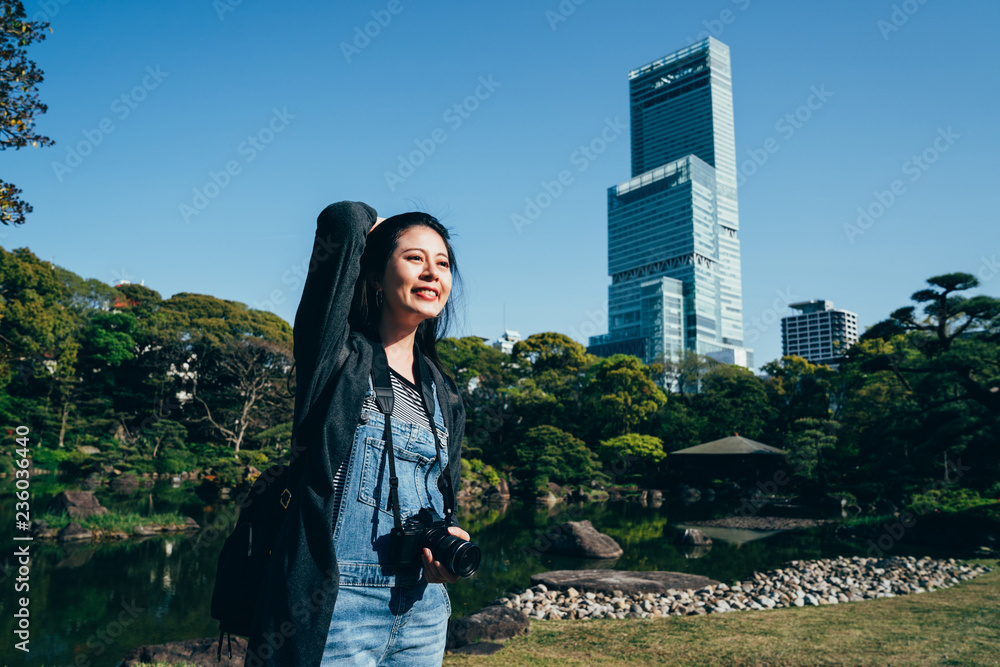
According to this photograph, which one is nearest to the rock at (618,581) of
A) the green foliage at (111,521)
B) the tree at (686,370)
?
the green foliage at (111,521)

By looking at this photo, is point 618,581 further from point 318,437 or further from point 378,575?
point 318,437

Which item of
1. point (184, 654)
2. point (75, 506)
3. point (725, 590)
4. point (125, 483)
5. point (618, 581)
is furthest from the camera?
point (125, 483)

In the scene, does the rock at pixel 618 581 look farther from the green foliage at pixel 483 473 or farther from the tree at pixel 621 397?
the tree at pixel 621 397

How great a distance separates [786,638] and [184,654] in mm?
3616

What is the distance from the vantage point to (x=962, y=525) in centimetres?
854

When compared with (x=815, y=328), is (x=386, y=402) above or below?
below

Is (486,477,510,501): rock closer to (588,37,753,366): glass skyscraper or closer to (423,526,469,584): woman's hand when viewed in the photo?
(423,526,469,584): woman's hand

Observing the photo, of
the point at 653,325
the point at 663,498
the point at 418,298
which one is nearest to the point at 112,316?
the point at 663,498

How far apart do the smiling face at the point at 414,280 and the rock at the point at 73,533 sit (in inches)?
356

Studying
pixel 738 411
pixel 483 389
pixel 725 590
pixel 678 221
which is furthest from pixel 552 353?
pixel 678 221

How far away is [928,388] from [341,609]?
11.2 m

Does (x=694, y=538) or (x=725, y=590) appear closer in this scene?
(x=725, y=590)

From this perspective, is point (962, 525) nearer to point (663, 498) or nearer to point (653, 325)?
point (663, 498)

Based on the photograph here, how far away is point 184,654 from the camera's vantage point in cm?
332
